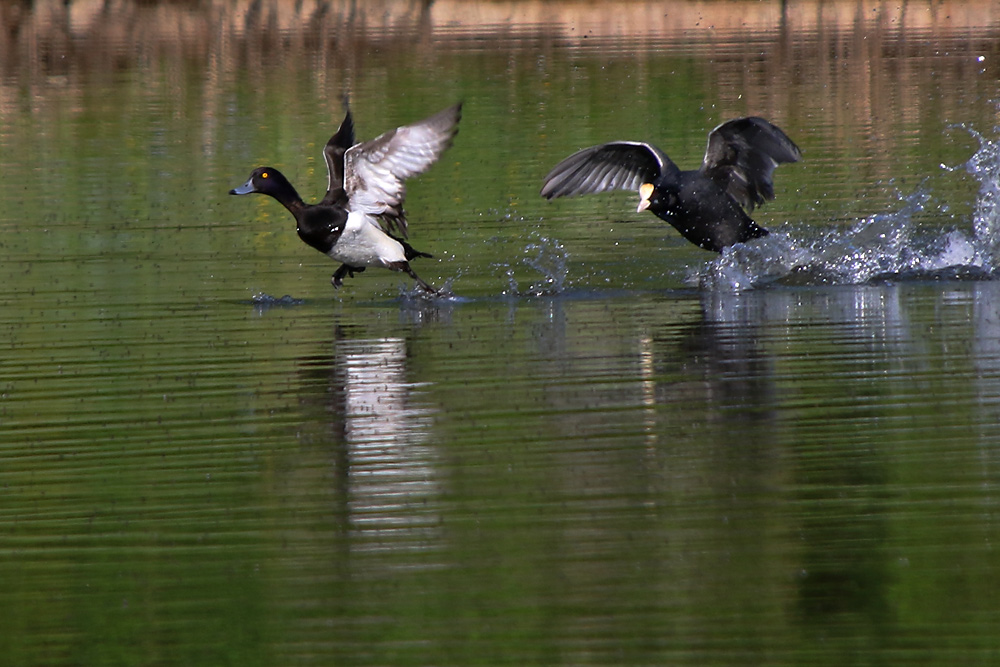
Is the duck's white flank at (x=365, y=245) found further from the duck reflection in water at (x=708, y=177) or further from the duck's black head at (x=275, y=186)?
the duck reflection in water at (x=708, y=177)

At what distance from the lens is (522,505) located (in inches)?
245

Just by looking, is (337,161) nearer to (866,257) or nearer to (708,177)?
(708,177)

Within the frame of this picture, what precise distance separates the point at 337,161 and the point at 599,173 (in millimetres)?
2433

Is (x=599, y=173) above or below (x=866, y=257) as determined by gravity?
above

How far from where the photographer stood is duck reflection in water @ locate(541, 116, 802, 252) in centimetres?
1234

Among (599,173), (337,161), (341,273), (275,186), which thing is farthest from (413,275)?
(599,173)

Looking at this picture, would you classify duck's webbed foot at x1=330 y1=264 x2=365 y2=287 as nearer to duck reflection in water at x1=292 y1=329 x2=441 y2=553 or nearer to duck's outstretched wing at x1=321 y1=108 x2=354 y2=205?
duck's outstretched wing at x1=321 y1=108 x2=354 y2=205

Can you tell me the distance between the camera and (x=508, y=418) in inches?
302

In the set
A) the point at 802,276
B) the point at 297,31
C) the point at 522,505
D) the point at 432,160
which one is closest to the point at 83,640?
the point at 522,505

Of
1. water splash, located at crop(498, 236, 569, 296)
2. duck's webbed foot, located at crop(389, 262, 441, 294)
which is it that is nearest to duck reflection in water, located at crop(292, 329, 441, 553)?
duck's webbed foot, located at crop(389, 262, 441, 294)

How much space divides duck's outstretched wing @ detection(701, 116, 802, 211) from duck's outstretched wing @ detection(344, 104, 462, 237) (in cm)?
220

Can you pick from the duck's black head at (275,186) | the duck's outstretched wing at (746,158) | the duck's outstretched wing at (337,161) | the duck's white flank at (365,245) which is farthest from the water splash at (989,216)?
the duck's black head at (275,186)

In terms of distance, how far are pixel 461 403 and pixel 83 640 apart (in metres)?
3.24

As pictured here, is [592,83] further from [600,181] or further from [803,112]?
[600,181]
